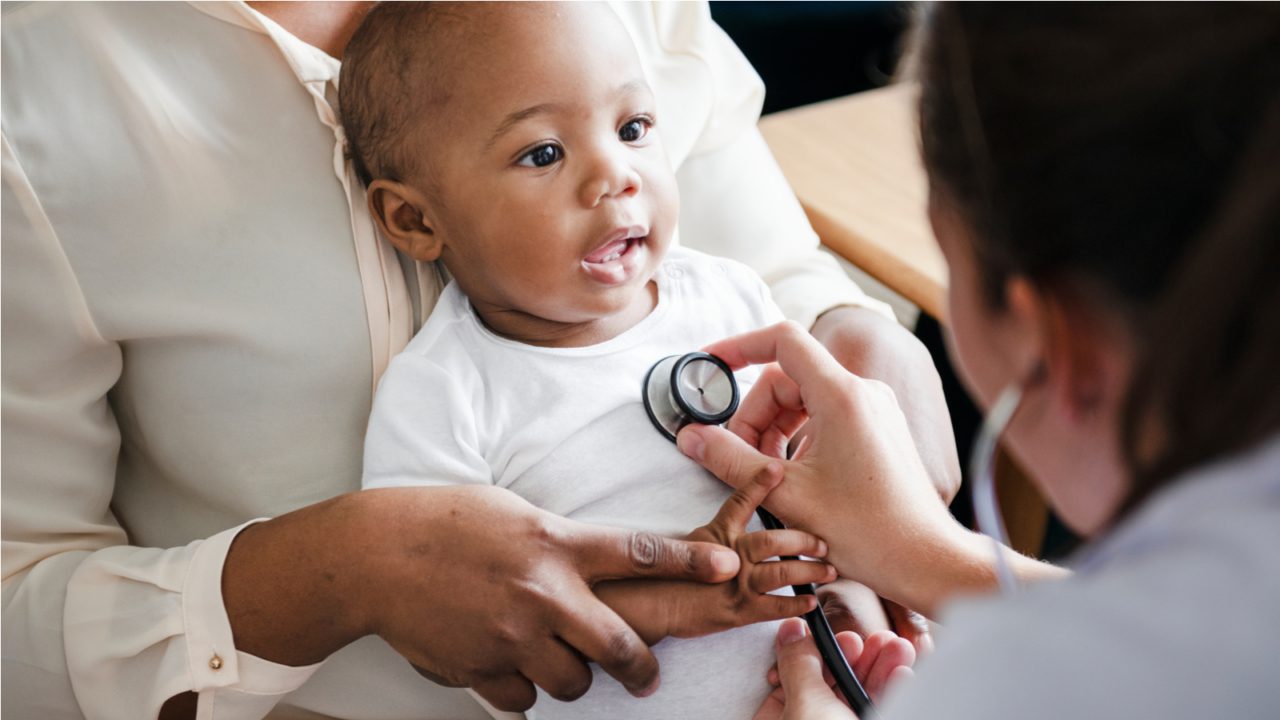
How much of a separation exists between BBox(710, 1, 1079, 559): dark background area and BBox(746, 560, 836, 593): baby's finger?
6.47 ft

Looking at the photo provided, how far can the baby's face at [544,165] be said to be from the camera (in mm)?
1059

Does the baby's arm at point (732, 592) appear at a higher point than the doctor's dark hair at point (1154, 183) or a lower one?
lower

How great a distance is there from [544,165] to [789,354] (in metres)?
0.29

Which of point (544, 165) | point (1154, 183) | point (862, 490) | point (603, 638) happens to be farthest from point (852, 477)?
point (1154, 183)

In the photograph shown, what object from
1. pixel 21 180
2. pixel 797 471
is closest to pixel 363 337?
pixel 21 180

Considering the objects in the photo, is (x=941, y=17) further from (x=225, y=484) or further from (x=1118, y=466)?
(x=225, y=484)

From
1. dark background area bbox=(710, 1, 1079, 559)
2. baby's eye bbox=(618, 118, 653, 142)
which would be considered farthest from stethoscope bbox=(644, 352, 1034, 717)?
dark background area bbox=(710, 1, 1079, 559)

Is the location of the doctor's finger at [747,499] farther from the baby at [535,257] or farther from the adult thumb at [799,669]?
the adult thumb at [799,669]

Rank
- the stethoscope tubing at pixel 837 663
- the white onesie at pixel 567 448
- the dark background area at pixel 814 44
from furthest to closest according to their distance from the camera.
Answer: the dark background area at pixel 814 44
the white onesie at pixel 567 448
the stethoscope tubing at pixel 837 663

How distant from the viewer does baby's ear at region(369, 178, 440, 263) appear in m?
1.09

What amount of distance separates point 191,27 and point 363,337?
328 mm

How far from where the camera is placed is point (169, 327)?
40.6 inches

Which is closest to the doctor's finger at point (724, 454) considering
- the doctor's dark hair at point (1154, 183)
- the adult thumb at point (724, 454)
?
the adult thumb at point (724, 454)

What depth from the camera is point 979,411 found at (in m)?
2.12
